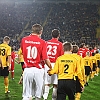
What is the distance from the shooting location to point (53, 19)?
135 feet

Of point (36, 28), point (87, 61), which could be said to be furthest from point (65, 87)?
point (87, 61)

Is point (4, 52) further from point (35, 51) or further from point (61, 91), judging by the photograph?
point (61, 91)

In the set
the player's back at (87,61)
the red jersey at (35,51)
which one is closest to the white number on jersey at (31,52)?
Answer: the red jersey at (35,51)

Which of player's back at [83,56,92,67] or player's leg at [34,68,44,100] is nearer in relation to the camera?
player's leg at [34,68,44,100]

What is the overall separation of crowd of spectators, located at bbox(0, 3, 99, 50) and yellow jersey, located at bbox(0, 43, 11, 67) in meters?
26.1

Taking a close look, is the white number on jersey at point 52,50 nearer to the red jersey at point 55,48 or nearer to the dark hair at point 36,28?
the red jersey at point 55,48

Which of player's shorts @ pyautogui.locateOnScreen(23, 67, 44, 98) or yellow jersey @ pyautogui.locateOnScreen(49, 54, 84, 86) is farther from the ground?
yellow jersey @ pyautogui.locateOnScreen(49, 54, 84, 86)

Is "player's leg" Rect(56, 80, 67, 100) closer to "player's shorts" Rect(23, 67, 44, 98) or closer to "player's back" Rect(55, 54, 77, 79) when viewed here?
"player's back" Rect(55, 54, 77, 79)

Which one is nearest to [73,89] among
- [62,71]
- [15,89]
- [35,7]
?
[62,71]

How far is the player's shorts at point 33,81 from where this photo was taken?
575 centimetres

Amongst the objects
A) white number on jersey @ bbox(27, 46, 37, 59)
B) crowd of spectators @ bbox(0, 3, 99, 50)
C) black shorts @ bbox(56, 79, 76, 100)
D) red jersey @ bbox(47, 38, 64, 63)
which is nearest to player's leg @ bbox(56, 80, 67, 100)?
black shorts @ bbox(56, 79, 76, 100)

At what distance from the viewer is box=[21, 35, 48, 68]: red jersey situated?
579 cm

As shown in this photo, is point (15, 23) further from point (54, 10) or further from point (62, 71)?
point (62, 71)

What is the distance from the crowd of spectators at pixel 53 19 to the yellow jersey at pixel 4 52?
2611 cm
